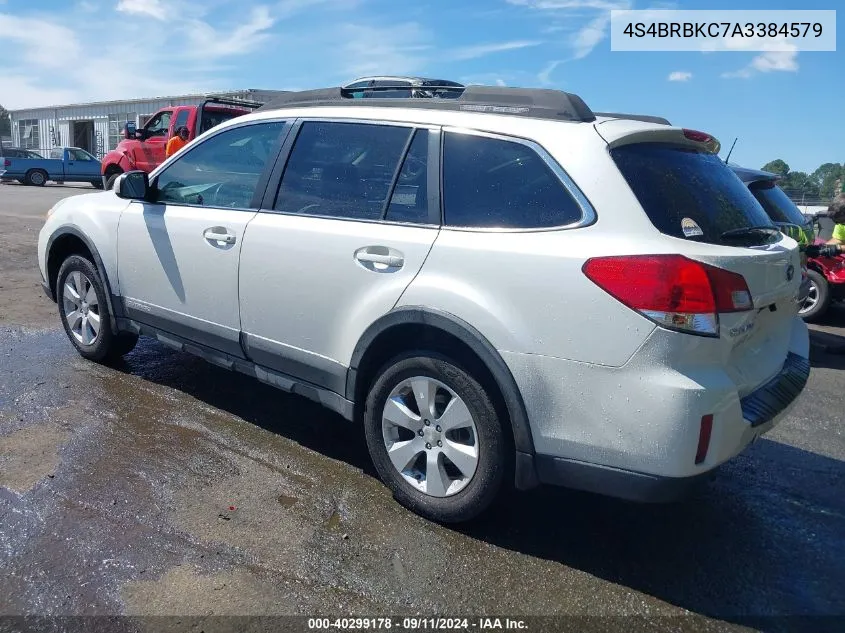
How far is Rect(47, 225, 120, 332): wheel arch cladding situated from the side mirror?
1.90ft

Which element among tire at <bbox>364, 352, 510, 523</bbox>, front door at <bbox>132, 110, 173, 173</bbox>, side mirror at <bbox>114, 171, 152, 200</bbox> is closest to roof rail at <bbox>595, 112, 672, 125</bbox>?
tire at <bbox>364, 352, 510, 523</bbox>

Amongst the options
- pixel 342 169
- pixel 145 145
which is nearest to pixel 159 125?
pixel 145 145

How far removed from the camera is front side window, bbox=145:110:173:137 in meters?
16.3

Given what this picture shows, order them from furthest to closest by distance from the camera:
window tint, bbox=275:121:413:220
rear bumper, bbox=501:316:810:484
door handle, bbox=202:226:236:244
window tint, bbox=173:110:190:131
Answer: window tint, bbox=173:110:190:131 → door handle, bbox=202:226:236:244 → window tint, bbox=275:121:413:220 → rear bumper, bbox=501:316:810:484

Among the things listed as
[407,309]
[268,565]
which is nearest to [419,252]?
[407,309]

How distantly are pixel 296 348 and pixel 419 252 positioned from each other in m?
0.96

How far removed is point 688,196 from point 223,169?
2.71 metres

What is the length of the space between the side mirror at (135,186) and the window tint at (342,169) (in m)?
1.21

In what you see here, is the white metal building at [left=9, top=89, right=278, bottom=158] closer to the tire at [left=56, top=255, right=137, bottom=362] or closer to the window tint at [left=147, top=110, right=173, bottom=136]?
the window tint at [left=147, top=110, right=173, bottom=136]

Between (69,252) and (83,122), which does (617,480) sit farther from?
(83,122)

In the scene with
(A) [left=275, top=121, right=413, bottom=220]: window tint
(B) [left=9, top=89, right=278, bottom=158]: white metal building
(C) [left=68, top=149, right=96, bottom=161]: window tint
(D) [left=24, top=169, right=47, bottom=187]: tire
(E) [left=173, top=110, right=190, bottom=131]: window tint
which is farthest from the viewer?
(B) [left=9, top=89, right=278, bottom=158]: white metal building

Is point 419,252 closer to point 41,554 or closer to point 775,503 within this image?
point 41,554

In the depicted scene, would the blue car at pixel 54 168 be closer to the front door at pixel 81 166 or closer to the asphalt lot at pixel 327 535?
the front door at pixel 81 166

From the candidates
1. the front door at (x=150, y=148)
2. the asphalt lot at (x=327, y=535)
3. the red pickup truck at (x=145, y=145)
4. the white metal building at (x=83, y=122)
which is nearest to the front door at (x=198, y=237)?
the asphalt lot at (x=327, y=535)
